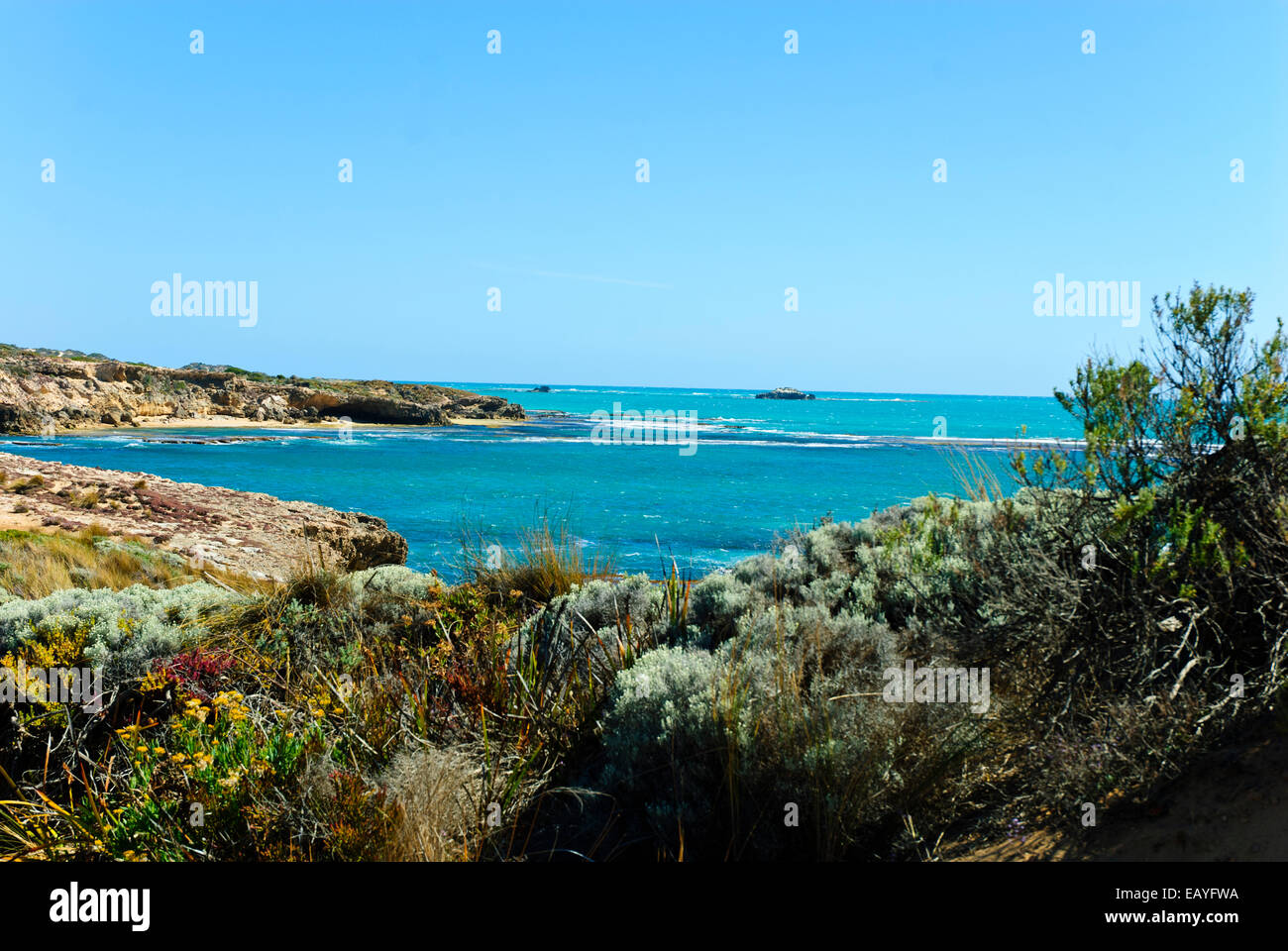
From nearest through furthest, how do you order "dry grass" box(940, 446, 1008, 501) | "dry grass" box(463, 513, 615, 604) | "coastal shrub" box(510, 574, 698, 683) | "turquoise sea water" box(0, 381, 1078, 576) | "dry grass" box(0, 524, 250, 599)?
1. "coastal shrub" box(510, 574, 698, 683)
2. "dry grass" box(940, 446, 1008, 501)
3. "dry grass" box(463, 513, 615, 604)
4. "dry grass" box(0, 524, 250, 599)
5. "turquoise sea water" box(0, 381, 1078, 576)

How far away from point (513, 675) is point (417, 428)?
67.9 m

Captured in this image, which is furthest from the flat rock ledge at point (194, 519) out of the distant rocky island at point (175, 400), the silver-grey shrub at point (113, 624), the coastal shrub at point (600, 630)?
the distant rocky island at point (175, 400)

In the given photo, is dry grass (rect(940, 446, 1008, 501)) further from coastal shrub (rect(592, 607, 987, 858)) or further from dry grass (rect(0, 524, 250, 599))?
dry grass (rect(0, 524, 250, 599))

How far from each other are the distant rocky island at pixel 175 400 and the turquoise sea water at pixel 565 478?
14.1 ft

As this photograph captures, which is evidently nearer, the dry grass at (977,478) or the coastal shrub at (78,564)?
the dry grass at (977,478)

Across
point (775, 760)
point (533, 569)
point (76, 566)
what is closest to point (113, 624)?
point (533, 569)

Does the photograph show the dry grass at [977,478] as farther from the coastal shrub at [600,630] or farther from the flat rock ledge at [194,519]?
the flat rock ledge at [194,519]

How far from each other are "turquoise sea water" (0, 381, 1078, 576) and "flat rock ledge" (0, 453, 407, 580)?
162 cm

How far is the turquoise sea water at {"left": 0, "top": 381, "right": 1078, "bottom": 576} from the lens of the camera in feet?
68.7

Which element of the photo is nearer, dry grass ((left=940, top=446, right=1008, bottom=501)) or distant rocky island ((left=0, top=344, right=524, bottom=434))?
dry grass ((left=940, top=446, right=1008, bottom=501))

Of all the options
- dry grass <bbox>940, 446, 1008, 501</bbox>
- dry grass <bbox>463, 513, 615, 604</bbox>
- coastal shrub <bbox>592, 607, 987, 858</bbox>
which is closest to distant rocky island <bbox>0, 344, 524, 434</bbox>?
dry grass <bbox>463, 513, 615, 604</bbox>

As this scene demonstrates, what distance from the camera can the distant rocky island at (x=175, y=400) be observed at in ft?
172
